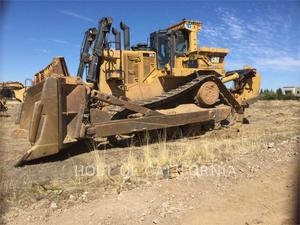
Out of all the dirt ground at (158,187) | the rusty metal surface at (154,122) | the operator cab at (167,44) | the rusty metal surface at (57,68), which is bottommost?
the dirt ground at (158,187)

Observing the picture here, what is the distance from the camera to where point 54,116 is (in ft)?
21.6

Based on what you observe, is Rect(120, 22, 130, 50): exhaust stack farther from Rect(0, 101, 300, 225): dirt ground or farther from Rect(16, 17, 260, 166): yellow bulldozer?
Rect(0, 101, 300, 225): dirt ground

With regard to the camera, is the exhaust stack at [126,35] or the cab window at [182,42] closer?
the exhaust stack at [126,35]

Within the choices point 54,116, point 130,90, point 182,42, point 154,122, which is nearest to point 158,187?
point 54,116

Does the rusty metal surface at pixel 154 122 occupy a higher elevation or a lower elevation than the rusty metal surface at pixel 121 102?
lower

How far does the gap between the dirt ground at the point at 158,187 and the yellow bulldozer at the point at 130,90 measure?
24.9 inches

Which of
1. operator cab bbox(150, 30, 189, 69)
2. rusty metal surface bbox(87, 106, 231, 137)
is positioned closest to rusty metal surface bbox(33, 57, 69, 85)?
rusty metal surface bbox(87, 106, 231, 137)

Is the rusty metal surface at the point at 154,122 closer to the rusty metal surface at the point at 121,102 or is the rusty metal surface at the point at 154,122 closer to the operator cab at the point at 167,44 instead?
the rusty metal surface at the point at 121,102

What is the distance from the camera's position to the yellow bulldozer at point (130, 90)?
6.75m

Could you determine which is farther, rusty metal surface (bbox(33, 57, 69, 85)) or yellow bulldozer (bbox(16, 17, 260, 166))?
rusty metal surface (bbox(33, 57, 69, 85))

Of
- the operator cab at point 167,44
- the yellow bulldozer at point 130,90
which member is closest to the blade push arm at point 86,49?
the yellow bulldozer at point 130,90

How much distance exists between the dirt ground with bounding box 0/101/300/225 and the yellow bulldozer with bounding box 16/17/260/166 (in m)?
0.63

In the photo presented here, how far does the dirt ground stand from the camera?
13.6ft

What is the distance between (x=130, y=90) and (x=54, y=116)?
10.8 feet
